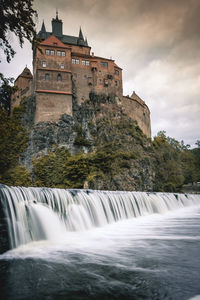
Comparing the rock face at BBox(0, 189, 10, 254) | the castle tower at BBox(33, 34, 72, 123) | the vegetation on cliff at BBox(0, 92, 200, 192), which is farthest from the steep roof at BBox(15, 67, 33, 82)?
the rock face at BBox(0, 189, 10, 254)

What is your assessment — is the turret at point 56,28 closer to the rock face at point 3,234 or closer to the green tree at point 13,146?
the green tree at point 13,146

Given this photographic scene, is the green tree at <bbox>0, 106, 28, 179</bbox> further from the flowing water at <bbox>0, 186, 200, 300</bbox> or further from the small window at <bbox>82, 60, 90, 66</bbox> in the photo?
the small window at <bbox>82, 60, 90, 66</bbox>

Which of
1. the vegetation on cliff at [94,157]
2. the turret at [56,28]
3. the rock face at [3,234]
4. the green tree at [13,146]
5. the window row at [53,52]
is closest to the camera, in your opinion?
the rock face at [3,234]

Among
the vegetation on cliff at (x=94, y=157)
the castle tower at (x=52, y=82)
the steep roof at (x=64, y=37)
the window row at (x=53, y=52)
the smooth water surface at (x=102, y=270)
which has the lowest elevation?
the smooth water surface at (x=102, y=270)

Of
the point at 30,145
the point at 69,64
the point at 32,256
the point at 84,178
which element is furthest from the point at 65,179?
the point at 32,256

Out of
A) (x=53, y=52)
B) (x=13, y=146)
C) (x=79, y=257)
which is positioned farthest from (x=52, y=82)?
(x=79, y=257)

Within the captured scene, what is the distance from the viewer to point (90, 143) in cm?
3881

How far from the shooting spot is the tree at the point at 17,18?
7742 millimetres

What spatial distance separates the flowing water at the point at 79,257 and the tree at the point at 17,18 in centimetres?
578

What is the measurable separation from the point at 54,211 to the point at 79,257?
3858mm

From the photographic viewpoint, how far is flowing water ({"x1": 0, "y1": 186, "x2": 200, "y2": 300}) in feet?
11.6

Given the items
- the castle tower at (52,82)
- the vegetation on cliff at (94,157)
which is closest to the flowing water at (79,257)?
the vegetation on cliff at (94,157)

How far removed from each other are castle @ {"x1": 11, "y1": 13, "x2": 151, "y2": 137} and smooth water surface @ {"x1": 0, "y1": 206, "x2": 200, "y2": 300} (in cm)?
3462

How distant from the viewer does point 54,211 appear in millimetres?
9297
